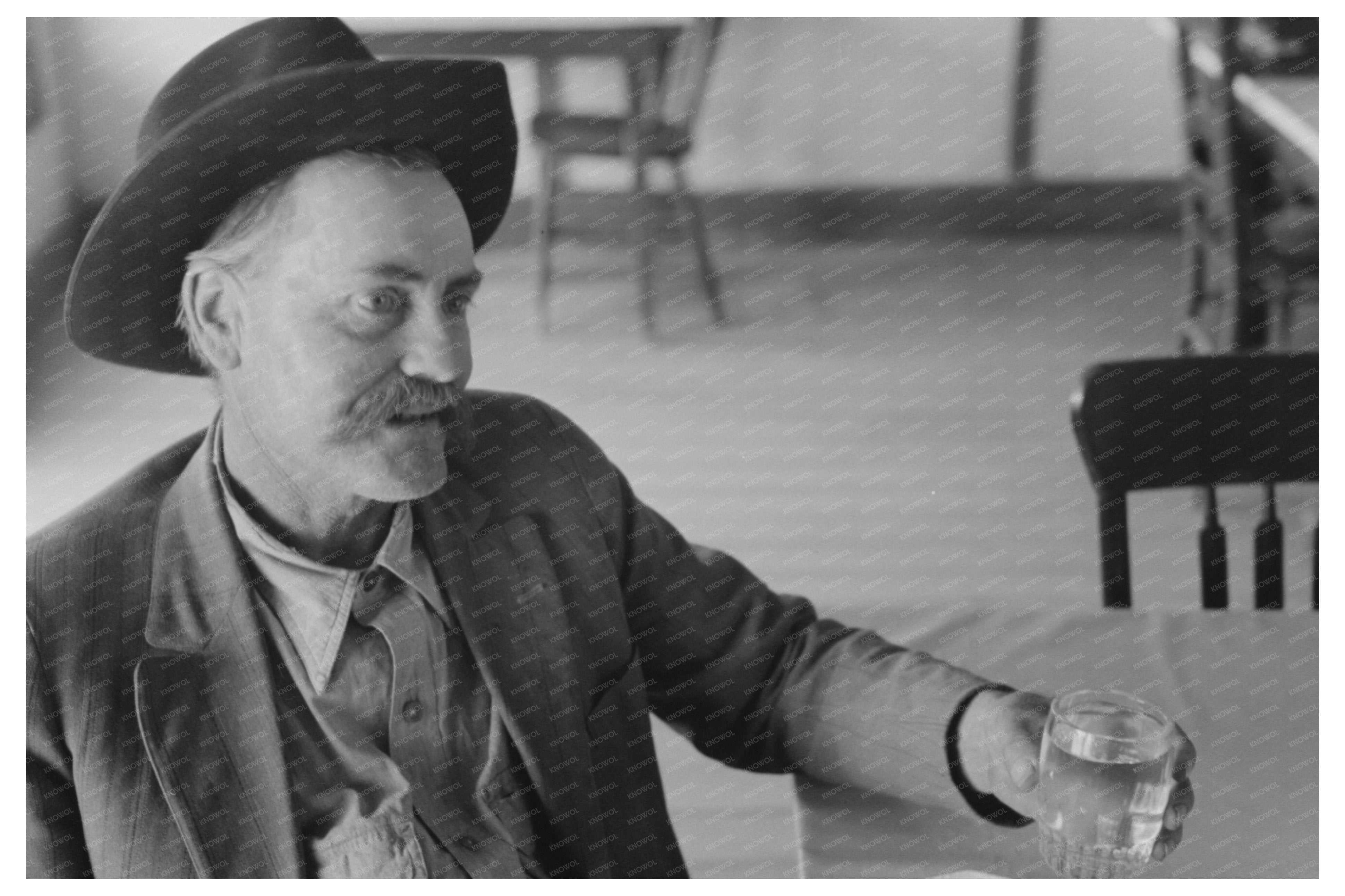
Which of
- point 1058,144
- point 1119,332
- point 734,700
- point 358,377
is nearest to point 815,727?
point 734,700

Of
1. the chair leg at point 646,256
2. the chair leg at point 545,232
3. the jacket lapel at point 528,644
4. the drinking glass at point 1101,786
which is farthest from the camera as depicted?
the chair leg at point 646,256

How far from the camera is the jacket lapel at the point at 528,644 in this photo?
1234mm

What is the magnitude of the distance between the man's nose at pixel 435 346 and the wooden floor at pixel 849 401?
0.15 meters

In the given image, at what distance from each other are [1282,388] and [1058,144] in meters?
0.39

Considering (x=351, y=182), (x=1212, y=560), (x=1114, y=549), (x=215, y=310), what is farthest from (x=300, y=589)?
(x=1212, y=560)

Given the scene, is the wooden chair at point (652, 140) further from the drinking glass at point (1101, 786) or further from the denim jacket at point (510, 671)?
the drinking glass at point (1101, 786)

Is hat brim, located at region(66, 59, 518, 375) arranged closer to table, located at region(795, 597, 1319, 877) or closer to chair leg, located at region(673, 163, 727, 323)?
chair leg, located at region(673, 163, 727, 323)

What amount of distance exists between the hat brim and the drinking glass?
71 cm

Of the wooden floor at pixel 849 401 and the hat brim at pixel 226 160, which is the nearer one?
the hat brim at pixel 226 160

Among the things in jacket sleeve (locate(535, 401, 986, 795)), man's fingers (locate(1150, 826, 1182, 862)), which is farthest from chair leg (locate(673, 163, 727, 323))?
man's fingers (locate(1150, 826, 1182, 862))

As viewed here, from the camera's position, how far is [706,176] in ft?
4.99

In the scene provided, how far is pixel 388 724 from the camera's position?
3.85ft

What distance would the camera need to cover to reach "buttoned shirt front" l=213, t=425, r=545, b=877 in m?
1.14

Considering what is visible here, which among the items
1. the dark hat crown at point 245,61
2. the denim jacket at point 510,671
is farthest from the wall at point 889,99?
the denim jacket at point 510,671
